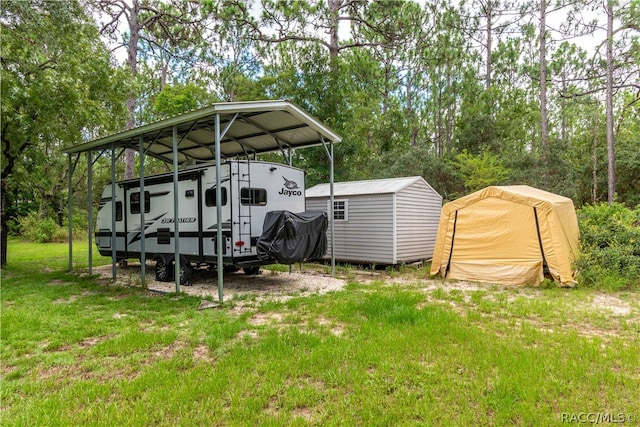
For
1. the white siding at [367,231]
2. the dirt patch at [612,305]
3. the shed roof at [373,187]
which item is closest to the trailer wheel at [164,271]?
the white siding at [367,231]

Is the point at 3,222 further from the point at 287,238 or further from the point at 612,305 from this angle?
the point at 612,305

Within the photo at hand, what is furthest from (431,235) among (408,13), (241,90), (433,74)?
(433,74)

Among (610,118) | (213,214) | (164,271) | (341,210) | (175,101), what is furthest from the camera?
(175,101)

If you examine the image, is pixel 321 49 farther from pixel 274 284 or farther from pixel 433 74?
pixel 274 284

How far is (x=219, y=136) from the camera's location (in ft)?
20.4

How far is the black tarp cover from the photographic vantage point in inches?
276

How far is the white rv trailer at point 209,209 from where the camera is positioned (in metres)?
7.17

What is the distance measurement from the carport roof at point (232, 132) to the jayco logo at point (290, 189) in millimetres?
1205

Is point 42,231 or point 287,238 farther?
point 42,231

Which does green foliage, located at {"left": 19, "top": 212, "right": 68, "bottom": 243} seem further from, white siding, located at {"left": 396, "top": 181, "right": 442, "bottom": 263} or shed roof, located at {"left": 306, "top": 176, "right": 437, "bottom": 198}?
white siding, located at {"left": 396, "top": 181, "right": 442, "bottom": 263}

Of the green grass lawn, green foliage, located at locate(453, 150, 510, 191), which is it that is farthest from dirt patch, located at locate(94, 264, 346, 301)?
green foliage, located at locate(453, 150, 510, 191)

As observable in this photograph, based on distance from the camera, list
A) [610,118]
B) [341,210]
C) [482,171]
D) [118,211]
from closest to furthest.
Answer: [118,211]
[341,210]
[610,118]
[482,171]

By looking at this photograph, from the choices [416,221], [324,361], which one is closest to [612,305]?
[324,361]

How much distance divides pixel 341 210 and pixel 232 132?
3555 millimetres
